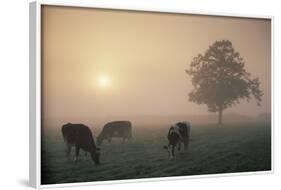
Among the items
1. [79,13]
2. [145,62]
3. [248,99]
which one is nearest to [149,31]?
[145,62]

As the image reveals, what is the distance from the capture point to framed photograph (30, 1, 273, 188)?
7.85 m

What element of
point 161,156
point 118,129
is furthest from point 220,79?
point 118,129

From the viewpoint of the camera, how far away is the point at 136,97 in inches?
326

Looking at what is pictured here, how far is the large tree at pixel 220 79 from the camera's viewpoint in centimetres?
868

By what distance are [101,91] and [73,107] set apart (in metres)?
0.42

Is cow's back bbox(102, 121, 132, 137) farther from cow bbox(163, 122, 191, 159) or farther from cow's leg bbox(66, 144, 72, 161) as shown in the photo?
cow bbox(163, 122, 191, 159)

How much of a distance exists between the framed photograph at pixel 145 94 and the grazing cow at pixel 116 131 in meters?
0.01

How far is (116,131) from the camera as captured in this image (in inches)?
321

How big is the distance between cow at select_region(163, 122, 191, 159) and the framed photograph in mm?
14

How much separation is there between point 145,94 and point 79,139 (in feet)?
3.54

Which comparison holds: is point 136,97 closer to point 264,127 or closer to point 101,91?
point 101,91

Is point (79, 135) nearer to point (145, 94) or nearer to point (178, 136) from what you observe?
point (145, 94)

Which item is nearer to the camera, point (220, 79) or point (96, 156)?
point (96, 156)

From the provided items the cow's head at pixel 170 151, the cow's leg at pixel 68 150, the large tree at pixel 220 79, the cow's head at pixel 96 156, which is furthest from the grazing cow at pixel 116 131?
the large tree at pixel 220 79
